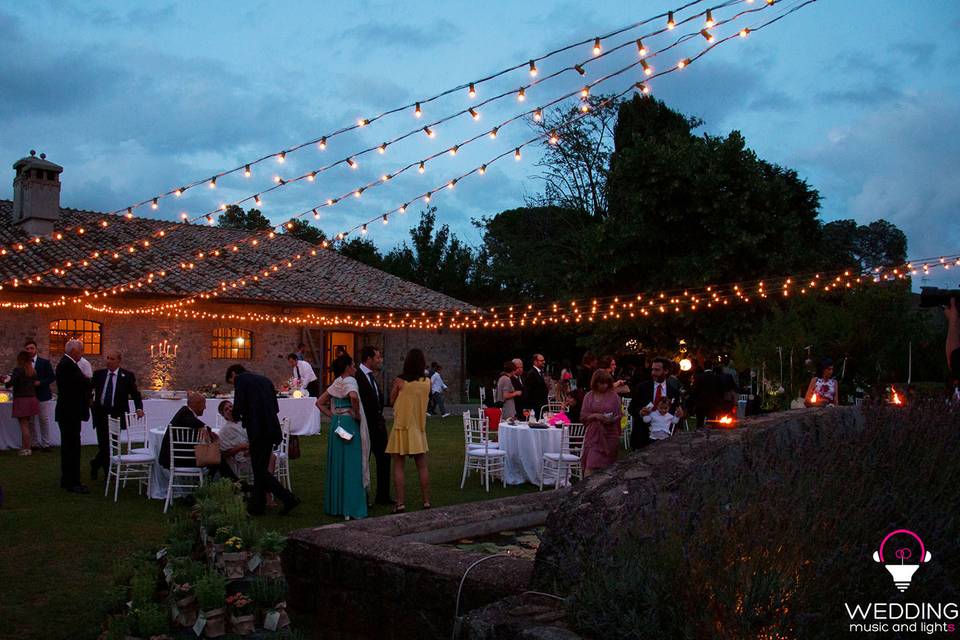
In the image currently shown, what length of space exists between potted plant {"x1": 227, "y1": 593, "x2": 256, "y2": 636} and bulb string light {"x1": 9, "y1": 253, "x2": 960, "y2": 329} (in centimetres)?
1357

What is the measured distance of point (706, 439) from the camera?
379cm

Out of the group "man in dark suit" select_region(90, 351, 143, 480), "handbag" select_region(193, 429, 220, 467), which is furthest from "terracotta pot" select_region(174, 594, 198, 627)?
"man in dark suit" select_region(90, 351, 143, 480)

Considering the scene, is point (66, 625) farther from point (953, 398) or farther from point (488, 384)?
point (488, 384)

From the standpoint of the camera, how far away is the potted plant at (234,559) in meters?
4.46

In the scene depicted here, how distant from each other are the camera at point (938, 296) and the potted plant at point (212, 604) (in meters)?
3.90

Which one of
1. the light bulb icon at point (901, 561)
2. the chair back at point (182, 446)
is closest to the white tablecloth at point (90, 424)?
the chair back at point (182, 446)

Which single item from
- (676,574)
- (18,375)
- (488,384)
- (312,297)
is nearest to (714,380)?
(676,574)

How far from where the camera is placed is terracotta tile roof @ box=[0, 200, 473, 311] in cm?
1753

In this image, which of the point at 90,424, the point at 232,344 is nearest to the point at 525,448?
the point at 90,424

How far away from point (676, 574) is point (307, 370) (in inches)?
538

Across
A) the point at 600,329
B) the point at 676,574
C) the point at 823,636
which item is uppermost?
the point at 600,329

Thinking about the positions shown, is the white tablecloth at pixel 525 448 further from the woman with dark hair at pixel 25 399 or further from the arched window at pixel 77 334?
the arched window at pixel 77 334

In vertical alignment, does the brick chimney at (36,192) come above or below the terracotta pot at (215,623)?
above

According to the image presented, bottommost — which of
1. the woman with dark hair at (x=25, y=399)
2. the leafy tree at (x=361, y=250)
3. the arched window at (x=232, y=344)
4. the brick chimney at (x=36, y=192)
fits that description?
the woman with dark hair at (x=25, y=399)
